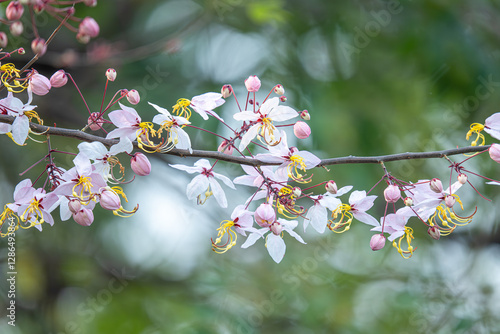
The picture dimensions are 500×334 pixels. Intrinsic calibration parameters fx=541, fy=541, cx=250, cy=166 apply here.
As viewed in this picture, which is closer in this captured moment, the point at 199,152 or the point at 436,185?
the point at 199,152

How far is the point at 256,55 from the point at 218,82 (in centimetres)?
33

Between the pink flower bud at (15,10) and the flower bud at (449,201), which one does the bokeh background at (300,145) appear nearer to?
the flower bud at (449,201)

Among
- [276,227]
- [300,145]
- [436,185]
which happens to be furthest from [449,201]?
[300,145]

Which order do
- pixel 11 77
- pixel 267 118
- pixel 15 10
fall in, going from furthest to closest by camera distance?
pixel 267 118 < pixel 11 77 < pixel 15 10

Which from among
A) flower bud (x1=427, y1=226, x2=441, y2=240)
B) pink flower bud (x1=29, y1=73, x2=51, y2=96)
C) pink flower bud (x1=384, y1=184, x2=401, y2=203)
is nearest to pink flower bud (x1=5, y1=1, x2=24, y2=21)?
pink flower bud (x1=29, y1=73, x2=51, y2=96)

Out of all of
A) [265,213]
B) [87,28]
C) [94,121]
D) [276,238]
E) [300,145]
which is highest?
[87,28]

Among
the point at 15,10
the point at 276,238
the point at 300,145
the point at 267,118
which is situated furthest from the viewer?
the point at 300,145

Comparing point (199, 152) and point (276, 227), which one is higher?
point (199, 152)

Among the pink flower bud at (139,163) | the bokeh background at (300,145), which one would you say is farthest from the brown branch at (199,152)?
the bokeh background at (300,145)

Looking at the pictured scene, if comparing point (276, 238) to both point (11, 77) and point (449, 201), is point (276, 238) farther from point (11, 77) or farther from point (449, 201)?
point (11, 77)

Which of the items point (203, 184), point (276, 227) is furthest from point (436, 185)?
point (203, 184)

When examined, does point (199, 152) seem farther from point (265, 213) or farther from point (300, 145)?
point (300, 145)

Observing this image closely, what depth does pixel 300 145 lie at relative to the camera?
212 centimetres

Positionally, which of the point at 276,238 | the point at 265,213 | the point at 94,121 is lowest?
the point at 276,238
